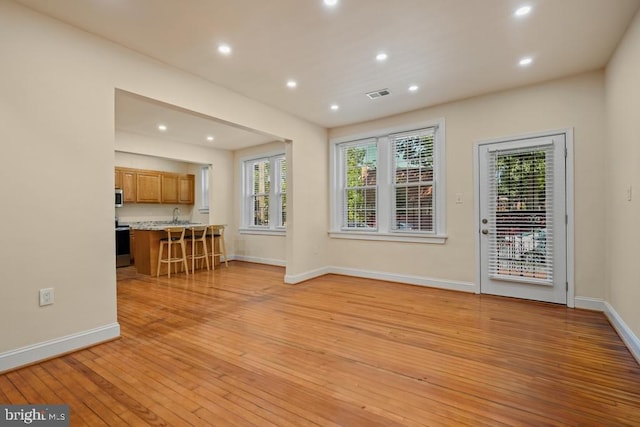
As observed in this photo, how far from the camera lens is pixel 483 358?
242cm

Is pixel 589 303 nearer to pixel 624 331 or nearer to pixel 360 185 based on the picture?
pixel 624 331

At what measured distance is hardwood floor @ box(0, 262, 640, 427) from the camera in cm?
176

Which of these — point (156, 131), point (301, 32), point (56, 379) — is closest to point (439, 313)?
point (301, 32)

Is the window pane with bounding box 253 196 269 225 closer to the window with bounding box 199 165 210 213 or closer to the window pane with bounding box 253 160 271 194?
the window pane with bounding box 253 160 271 194

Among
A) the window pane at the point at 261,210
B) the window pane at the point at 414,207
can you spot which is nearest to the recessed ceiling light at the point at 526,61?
the window pane at the point at 414,207

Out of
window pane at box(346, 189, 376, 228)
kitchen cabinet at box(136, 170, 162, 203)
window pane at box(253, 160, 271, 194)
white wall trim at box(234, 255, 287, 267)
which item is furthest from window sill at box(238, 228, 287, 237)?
kitchen cabinet at box(136, 170, 162, 203)

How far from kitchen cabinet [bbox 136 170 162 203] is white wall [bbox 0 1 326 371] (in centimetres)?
460

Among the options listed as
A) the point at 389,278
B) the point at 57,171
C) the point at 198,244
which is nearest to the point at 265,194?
the point at 198,244

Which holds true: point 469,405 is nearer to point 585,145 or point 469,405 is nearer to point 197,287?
point 585,145

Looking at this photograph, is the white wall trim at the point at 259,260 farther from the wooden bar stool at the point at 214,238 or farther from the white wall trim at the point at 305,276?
the white wall trim at the point at 305,276

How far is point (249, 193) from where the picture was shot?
24.5 feet

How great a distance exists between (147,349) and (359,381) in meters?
1.83

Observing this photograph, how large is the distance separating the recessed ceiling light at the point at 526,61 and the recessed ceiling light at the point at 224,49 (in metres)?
3.08

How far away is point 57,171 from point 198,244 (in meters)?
4.13
